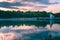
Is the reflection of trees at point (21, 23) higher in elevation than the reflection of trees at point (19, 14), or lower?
lower

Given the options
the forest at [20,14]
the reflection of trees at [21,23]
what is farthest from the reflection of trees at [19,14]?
the reflection of trees at [21,23]

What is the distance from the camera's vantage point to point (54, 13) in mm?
5109

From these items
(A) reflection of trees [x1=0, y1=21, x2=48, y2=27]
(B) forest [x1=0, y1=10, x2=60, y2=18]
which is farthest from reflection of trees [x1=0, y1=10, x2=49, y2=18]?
(A) reflection of trees [x1=0, y1=21, x2=48, y2=27]

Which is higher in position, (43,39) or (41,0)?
(41,0)

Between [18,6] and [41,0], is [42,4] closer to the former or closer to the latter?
[41,0]

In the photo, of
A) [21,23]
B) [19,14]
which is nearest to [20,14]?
[19,14]

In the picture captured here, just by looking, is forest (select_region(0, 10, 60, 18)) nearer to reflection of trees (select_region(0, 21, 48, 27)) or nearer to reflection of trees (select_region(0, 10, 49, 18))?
reflection of trees (select_region(0, 10, 49, 18))

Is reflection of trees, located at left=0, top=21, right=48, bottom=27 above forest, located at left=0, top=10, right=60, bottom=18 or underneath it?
underneath

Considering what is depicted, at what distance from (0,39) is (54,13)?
2.34m

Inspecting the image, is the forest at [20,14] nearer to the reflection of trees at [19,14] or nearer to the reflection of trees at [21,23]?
the reflection of trees at [19,14]

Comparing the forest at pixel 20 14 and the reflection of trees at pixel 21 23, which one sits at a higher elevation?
the forest at pixel 20 14

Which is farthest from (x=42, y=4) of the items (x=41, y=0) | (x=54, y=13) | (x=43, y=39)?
(x=43, y=39)

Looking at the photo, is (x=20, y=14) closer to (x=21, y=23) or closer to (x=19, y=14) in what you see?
(x=19, y=14)

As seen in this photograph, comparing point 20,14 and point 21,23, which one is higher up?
point 20,14
